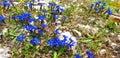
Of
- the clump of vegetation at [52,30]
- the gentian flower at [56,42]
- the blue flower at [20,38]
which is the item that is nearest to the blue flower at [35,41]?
the clump of vegetation at [52,30]

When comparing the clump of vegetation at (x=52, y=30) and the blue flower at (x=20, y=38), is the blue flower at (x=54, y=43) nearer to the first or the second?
the clump of vegetation at (x=52, y=30)

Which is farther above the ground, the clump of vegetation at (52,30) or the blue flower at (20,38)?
the blue flower at (20,38)

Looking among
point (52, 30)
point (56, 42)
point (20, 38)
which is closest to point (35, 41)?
point (20, 38)

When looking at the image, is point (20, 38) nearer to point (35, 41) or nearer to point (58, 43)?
point (35, 41)

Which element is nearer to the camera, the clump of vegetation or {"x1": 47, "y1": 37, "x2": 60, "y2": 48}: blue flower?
{"x1": 47, "y1": 37, "x2": 60, "y2": 48}: blue flower

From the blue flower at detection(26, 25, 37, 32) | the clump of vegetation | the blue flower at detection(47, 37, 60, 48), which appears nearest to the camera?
the blue flower at detection(47, 37, 60, 48)

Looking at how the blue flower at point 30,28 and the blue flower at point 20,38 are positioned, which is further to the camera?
the blue flower at point 30,28

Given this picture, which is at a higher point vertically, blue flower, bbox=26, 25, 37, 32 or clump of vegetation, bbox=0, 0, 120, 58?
blue flower, bbox=26, 25, 37, 32

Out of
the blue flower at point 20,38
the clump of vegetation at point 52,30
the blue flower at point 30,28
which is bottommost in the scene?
the clump of vegetation at point 52,30

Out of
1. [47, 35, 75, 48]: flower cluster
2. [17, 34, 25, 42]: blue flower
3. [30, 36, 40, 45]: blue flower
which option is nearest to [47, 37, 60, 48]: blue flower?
[47, 35, 75, 48]: flower cluster

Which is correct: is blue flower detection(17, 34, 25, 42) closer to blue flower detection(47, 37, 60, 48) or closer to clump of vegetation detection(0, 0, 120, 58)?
clump of vegetation detection(0, 0, 120, 58)

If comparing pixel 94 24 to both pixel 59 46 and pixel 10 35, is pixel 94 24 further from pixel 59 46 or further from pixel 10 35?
pixel 10 35
